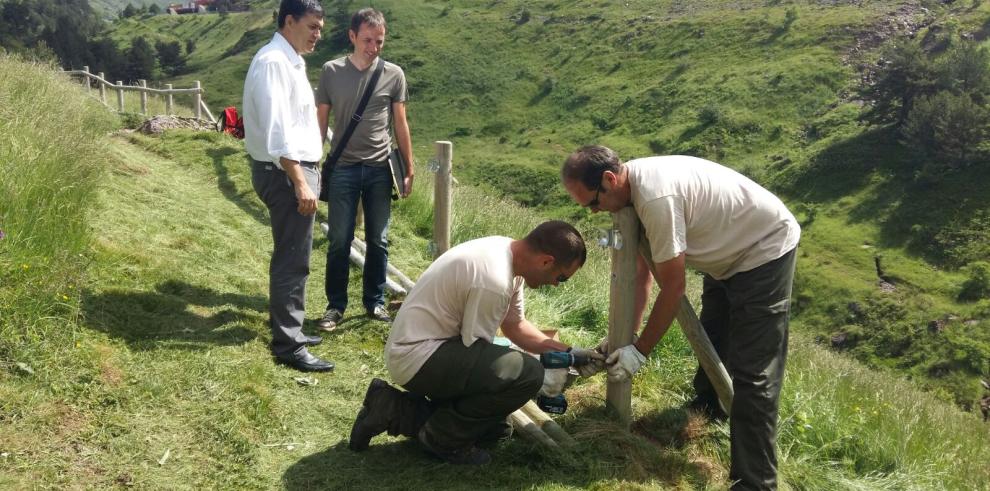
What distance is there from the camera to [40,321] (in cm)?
385

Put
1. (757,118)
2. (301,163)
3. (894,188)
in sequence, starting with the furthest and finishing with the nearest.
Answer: (757,118)
(894,188)
(301,163)

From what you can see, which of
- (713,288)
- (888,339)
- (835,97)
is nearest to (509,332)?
(713,288)

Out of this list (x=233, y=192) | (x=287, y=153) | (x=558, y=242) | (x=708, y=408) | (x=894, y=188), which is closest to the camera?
(x=558, y=242)

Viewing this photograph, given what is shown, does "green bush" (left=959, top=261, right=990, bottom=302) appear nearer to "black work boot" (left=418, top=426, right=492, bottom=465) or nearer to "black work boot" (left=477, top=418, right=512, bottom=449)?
"black work boot" (left=477, top=418, right=512, bottom=449)

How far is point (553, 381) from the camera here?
400 centimetres

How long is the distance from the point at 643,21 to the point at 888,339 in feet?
136

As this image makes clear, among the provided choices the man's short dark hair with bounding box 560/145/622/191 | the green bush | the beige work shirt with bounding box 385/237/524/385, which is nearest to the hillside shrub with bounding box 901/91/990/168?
the green bush

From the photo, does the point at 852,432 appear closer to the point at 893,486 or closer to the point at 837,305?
the point at 893,486

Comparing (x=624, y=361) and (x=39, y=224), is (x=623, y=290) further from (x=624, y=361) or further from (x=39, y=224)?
(x=39, y=224)

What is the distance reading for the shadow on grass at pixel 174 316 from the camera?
4.43 m

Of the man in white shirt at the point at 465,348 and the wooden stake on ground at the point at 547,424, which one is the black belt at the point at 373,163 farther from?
the wooden stake on ground at the point at 547,424

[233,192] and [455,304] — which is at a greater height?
[455,304]

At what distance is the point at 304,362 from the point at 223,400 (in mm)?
687

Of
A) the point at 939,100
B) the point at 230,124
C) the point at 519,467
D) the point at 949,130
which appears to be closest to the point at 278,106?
the point at 519,467
